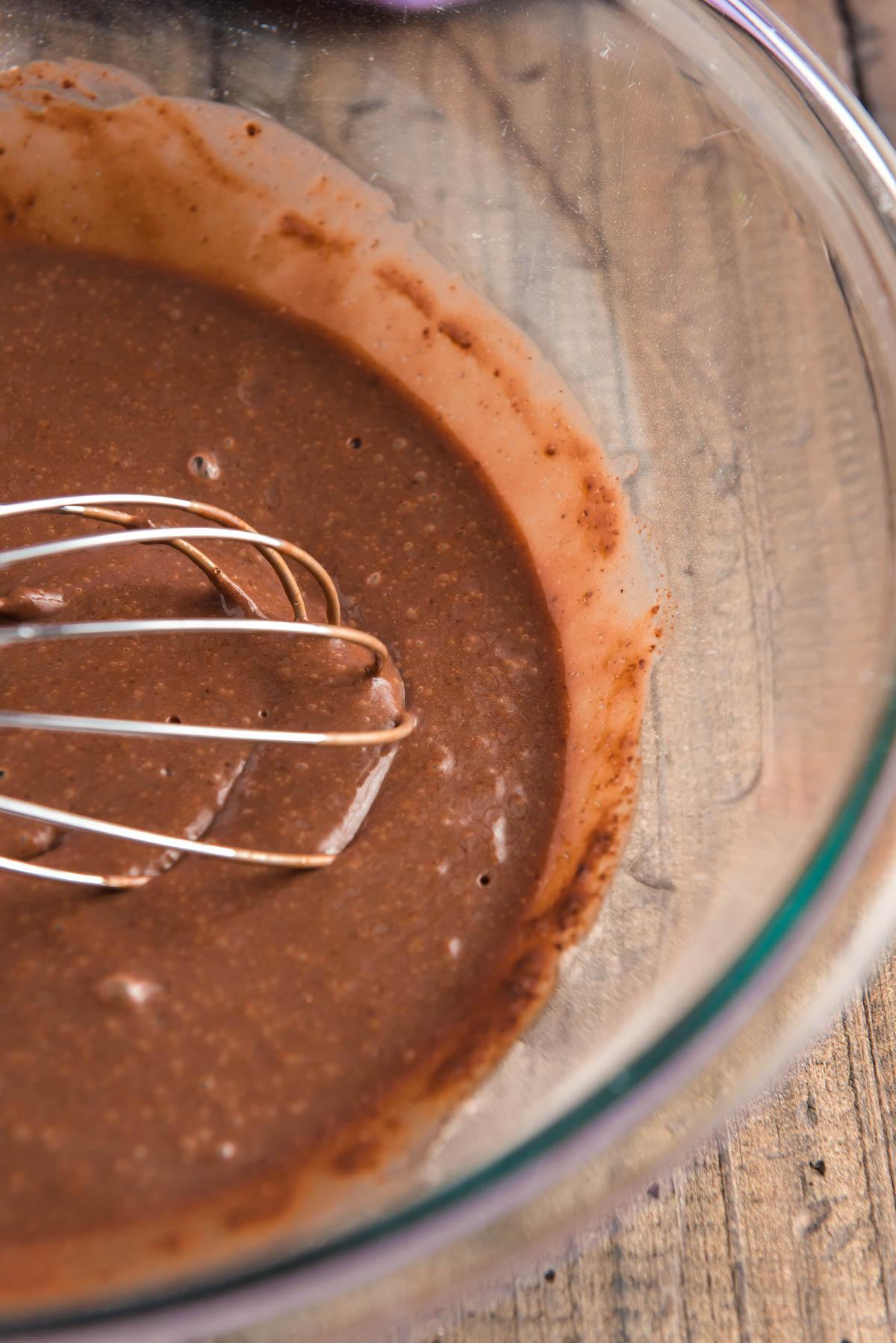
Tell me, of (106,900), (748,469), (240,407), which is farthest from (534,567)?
(106,900)

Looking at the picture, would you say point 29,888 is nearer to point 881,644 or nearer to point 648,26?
point 881,644

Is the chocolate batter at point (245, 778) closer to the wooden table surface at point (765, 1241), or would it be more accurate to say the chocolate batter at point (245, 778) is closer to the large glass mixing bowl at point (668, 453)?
the large glass mixing bowl at point (668, 453)

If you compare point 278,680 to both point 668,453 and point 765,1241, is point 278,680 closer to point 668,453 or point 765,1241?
point 668,453

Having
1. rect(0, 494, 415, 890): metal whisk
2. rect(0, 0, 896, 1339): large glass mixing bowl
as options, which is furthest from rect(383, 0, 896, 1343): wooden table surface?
rect(0, 494, 415, 890): metal whisk

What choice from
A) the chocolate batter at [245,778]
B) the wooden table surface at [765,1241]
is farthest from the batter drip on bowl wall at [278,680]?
the wooden table surface at [765,1241]

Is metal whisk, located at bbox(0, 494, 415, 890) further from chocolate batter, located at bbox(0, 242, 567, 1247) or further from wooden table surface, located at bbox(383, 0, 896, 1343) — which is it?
wooden table surface, located at bbox(383, 0, 896, 1343)

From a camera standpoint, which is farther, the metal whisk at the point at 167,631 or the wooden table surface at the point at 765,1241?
the wooden table surface at the point at 765,1241
